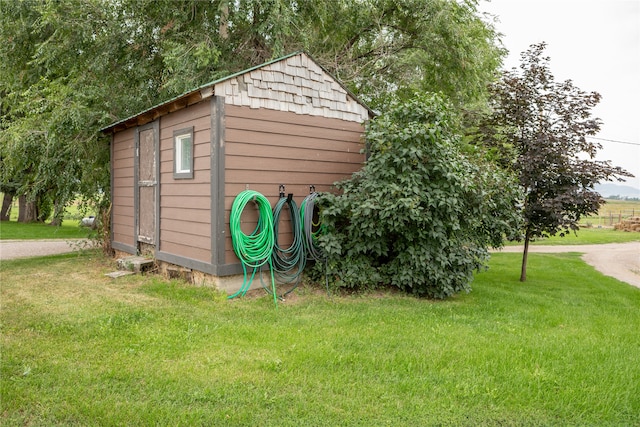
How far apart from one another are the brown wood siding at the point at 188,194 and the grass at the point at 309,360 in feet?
2.07

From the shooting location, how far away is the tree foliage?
24.1 feet

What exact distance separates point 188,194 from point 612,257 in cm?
1138

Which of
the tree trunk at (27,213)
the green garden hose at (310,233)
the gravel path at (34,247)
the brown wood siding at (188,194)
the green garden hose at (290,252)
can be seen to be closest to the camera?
the brown wood siding at (188,194)

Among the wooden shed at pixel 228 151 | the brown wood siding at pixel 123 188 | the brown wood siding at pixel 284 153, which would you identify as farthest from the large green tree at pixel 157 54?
the brown wood siding at pixel 284 153

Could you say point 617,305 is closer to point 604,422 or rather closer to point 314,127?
point 604,422

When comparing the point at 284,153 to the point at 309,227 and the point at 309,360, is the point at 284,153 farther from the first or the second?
the point at 309,360

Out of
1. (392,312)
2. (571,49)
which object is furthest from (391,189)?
(571,49)

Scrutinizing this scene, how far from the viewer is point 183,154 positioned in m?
6.47

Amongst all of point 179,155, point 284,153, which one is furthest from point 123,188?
point 284,153

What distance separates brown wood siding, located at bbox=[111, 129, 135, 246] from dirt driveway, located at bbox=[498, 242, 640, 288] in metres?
8.77

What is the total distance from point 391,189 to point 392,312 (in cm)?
145

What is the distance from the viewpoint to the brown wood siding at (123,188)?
796 cm

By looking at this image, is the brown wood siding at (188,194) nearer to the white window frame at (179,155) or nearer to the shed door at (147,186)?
the white window frame at (179,155)

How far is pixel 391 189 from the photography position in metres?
5.66
